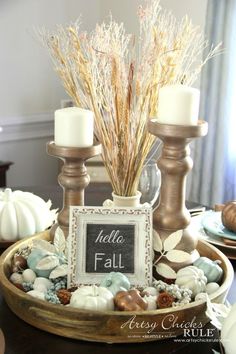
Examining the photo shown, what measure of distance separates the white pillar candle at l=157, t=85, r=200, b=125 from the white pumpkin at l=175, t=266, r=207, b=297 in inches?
10.7

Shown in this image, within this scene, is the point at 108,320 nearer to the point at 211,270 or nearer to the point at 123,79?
the point at 211,270

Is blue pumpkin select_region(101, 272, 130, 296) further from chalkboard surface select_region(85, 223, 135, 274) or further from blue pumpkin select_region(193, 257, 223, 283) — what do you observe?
blue pumpkin select_region(193, 257, 223, 283)

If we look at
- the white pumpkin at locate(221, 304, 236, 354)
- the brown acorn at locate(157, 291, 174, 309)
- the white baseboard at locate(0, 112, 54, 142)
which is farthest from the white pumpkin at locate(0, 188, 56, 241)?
the white baseboard at locate(0, 112, 54, 142)

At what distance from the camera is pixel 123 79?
3.63 ft

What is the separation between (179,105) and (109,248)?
0.29 m

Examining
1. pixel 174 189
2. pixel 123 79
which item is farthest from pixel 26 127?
pixel 174 189

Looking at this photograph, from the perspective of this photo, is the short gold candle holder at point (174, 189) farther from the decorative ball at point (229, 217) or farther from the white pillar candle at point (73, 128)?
the decorative ball at point (229, 217)

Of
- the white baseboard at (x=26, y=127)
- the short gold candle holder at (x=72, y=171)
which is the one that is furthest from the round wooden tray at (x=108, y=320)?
the white baseboard at (x=26, y=127)

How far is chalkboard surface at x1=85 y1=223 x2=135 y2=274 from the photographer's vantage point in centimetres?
97

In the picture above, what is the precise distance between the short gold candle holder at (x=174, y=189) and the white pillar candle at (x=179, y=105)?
22 mm

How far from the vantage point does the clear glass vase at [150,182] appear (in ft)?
4.78

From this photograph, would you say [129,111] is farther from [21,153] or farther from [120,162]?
[21,153]

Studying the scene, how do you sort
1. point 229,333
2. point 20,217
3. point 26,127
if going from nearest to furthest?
point 229,333
point 20,217
point 26,127

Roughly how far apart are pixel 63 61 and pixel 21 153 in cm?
206
